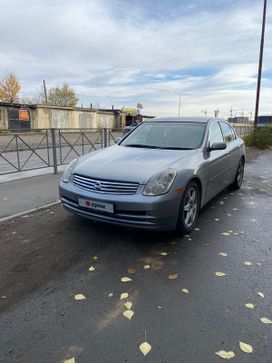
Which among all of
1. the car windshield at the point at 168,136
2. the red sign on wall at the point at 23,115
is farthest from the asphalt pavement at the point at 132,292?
the red sign on wall at the point at 23,115

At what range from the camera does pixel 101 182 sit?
3676 millimetres

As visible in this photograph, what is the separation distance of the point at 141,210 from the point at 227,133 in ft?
11.8

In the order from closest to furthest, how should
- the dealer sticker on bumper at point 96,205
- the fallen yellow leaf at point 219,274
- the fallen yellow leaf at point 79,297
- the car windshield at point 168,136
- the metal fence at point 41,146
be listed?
the fallen yellow leaf at point 79,297
the fallen yellow leaf at point 219,274
the dealer sticker on bumper at point 96,205
the car windshield at point 168,136
the metal fence at point 41,146

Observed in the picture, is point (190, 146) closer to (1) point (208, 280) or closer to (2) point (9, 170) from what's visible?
(1) point (208, 280)

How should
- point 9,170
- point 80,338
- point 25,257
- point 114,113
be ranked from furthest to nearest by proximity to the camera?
point 114,113, point 9,170, point 25,257, point 80,338

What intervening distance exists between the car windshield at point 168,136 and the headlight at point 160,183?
103 cm

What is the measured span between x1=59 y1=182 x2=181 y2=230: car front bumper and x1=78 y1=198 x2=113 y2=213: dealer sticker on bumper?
0.04 meters

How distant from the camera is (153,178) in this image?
3.54 metres

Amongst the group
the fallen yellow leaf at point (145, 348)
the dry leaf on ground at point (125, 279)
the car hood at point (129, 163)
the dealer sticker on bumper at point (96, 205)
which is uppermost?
the car hood at point (129, 163)

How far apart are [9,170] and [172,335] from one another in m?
7.80

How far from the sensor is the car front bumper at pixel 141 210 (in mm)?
3441

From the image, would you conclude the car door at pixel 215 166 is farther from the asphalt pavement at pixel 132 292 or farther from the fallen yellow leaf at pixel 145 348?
the fallen yellow leaf at pixel 145 348

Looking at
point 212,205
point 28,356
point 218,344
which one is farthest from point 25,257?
point 212,205

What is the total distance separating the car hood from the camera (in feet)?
11.9
